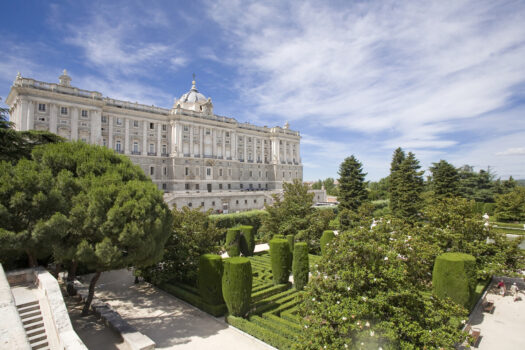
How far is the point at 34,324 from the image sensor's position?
7.66 meters

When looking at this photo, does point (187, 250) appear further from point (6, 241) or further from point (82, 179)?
point (6, 241)

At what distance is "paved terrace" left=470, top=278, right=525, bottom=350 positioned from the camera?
9.74 meters

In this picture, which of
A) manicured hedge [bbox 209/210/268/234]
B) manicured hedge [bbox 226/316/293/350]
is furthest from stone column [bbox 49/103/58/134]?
manicured hedge [bbox 226/316/293/350]

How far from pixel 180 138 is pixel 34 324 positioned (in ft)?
135

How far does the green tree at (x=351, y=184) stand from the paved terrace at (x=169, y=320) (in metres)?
20.3

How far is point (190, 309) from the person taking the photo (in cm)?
1210

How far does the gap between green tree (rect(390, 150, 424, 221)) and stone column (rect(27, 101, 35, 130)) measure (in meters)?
41.9

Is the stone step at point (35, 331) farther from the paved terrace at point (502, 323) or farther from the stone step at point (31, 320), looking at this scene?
the paved terrace at point (502, 323)

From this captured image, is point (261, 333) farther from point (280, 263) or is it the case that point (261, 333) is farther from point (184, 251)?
point (184, 251)

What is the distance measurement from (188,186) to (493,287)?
40.1 meters

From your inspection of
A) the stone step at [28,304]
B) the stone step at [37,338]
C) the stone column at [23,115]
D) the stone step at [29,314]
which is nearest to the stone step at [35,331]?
the stone step at [37,338]

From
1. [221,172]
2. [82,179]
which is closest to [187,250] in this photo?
[82,179]

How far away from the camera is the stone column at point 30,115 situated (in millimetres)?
33000

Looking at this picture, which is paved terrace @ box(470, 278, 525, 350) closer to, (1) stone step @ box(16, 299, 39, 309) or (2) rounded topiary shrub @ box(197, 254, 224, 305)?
(2) rounded topiary shrub @ box(197, 254, 224, 305)
